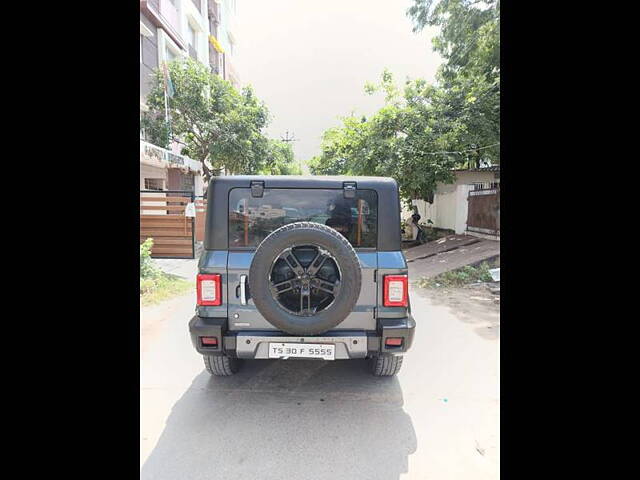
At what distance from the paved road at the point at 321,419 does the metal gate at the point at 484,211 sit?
7.12 metres

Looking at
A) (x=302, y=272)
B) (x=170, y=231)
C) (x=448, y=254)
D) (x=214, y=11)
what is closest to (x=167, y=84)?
(x=170, y=231)

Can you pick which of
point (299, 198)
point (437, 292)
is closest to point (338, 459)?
point (299, 198)

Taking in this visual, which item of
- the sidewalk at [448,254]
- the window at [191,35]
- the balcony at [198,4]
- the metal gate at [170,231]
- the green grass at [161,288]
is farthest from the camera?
the balcony at [198,4]

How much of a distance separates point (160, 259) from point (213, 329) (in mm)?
7313

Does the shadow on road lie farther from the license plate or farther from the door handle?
the door handle

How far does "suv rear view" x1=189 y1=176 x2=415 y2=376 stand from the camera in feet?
8.71

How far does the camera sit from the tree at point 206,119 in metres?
14.7

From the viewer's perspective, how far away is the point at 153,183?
52.1 feet

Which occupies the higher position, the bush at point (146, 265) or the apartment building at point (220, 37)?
the apartment building at point (220, 37)

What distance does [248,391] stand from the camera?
326cm

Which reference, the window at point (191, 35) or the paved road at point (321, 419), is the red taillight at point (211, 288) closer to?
the paved road at point (321, 419)

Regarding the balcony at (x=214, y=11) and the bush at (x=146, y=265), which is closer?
the bush at (x=146, y=265)

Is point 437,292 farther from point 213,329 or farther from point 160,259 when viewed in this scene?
point 160,259

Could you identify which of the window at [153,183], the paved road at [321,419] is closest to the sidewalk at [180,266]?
the paved road at [321,419]
